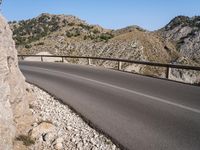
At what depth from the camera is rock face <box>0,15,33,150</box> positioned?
8375 mm

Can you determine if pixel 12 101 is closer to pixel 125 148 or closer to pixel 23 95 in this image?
pixel 23 95

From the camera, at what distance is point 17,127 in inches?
398

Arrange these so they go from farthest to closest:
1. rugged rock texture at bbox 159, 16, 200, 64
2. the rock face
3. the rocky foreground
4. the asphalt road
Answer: rugged rock texture at bbox 159, 16, 200, 64 < the rocky foreground < the asphalt road < the rock face

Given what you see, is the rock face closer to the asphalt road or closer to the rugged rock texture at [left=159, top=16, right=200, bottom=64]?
the asphalt road

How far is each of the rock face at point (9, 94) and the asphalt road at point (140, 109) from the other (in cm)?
196

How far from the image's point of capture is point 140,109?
39.5ft

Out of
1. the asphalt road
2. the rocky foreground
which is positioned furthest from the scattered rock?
the asphalt road

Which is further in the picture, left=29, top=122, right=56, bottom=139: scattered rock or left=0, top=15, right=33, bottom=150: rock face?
left=29, top=122, right=56, bottom=139: scattered rock

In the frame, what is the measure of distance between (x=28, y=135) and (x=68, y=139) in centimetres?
99

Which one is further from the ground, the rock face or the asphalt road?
the rock face

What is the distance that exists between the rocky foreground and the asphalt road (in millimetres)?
328

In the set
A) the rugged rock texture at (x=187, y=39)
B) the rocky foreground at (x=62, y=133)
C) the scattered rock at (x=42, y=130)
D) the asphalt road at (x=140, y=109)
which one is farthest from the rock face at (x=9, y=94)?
the rugged rock texture at (x=187, y=39)

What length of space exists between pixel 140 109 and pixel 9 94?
170 inches

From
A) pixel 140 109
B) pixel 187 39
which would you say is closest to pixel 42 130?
pixel 140 109
